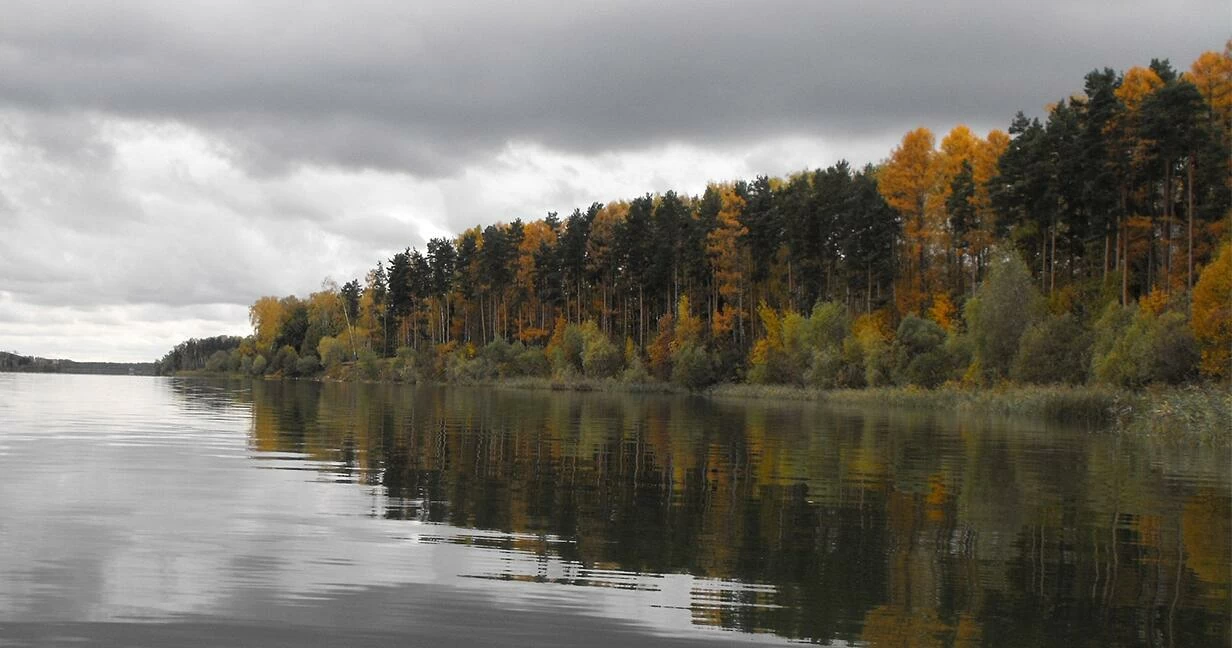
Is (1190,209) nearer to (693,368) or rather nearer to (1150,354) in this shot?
(1150,354)

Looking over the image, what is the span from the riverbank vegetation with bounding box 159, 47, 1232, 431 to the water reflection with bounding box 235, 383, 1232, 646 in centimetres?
2412

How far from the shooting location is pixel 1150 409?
133 feet

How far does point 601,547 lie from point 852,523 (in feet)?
15.1

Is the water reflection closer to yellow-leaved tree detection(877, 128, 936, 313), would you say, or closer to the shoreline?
the shoreline

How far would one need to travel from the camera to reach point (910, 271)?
87.6 meters

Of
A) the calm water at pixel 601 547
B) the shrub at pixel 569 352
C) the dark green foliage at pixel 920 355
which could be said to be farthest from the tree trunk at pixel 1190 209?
the shrub at pixel 569 352

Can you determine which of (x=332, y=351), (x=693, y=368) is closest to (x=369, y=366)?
(x=332, y=351)

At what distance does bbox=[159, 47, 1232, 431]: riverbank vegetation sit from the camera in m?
58.0

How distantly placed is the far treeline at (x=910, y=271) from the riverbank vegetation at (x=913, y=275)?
178 mm

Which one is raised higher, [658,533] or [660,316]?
[660,316]

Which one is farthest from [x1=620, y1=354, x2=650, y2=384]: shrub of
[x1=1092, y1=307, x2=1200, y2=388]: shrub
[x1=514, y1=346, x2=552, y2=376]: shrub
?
[x1=1092, y1=307, x2=1200, y2=388]: shrub

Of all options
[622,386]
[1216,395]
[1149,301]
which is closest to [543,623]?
[1216,395]

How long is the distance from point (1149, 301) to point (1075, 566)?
158 feet

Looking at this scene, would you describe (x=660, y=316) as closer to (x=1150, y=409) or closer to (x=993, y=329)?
(x=993, y=329)
